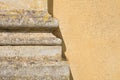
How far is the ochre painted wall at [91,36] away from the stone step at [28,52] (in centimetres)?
20

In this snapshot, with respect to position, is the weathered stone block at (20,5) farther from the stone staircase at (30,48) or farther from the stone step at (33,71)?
the stone step at (33,71)

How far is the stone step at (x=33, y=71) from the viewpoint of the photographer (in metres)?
1.64

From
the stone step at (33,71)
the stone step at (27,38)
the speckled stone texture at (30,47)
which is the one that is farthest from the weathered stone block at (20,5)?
the stone step at (33,71)

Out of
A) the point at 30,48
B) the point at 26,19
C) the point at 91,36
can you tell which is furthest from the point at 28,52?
the point at 91,36

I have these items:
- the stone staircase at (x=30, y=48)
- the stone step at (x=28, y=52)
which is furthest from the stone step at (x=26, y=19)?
the stone step at (x=28, y=52)

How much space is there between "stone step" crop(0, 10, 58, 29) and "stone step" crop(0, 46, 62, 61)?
0.11 meters

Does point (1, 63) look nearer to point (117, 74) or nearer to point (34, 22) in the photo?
point (34, 22)

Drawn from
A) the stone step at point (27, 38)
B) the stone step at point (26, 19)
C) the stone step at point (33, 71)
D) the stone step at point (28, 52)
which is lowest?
the stone step at point (33, 71)

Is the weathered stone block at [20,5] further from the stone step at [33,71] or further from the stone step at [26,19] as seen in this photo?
the stone step at [33,71]

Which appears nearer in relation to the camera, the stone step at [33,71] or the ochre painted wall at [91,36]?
the stone step at [33,71]

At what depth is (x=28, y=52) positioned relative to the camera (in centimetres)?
169

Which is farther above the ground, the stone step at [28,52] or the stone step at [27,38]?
the stone step at [27,38]

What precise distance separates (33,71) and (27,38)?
163mm

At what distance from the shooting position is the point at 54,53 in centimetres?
171
